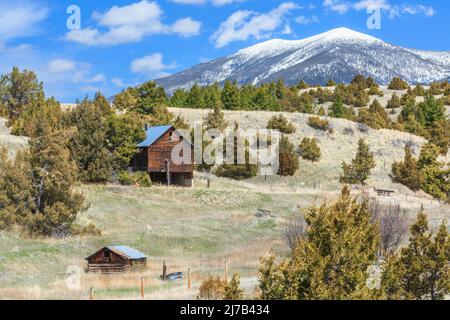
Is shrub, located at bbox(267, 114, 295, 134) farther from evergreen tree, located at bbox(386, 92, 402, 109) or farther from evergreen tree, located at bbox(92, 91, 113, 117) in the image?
evergreen tree, located at bbox(386, 92, 402, 109)

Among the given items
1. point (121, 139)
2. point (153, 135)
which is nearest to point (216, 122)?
point (153, 135)

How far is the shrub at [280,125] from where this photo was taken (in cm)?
8406

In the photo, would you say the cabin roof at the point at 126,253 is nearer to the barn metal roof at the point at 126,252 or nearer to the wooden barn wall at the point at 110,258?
the barn metal roof at the point at 126,252

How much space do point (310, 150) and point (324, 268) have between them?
2510 inches

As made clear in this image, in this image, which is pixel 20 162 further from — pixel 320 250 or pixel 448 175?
pixel 448 175

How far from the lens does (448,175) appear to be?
71.1 meters

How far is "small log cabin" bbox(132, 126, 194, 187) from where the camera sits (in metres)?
60.6

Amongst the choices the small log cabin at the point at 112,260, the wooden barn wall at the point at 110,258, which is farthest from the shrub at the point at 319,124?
the wooden barn wall at the point at 110,258

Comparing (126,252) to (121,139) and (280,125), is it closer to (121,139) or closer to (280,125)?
(121,139)

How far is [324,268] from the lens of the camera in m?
15.4

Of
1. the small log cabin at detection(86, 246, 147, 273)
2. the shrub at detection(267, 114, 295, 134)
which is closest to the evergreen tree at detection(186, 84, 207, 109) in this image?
the shrub at detection(267, 114, 295, 134)

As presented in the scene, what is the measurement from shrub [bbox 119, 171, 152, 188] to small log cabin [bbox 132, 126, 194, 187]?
2217mm

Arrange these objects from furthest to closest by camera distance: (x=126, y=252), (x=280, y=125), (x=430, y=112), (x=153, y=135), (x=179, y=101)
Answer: (x=430, y=112) < (x=179, y=101) < (x=280, y=125) < (x=153, y=135) < (x=126, y=252)

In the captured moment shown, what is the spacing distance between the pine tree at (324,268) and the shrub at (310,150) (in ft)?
201
